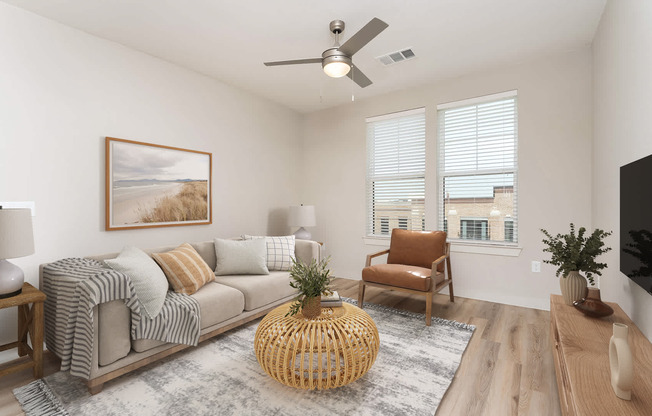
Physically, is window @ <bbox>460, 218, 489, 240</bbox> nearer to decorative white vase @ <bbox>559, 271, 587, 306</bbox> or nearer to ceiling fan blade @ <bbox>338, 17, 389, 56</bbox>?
decorative white vase @ <bbox>559, 271, 587, 306</bbox>

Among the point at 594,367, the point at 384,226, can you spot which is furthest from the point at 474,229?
the point at 594,367

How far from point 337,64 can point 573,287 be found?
241cm

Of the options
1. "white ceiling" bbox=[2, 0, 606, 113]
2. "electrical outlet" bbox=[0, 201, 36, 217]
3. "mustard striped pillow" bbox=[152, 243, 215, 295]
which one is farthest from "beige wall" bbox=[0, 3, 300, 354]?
"mustard striped pillow" bbox=[152, 243, 215, 295]

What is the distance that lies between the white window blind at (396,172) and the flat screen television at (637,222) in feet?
7.43

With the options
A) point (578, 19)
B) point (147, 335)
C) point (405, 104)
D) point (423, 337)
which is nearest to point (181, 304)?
point (147, 335)

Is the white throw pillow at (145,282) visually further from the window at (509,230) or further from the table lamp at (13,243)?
the window at (509,230)

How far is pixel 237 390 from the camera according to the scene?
6.32 ft

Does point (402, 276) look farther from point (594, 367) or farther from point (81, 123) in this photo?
point (81, 123)

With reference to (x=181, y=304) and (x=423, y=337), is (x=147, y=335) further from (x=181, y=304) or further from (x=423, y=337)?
(x=423, y=337)

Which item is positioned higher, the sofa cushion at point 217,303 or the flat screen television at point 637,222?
the flat screen television at point 637,222

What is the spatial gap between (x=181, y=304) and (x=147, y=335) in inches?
11.8

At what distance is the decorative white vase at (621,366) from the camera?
1143 mm

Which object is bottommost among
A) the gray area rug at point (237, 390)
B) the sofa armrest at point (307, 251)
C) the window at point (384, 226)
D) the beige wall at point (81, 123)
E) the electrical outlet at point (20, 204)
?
the gray area rug at point (237, 390)

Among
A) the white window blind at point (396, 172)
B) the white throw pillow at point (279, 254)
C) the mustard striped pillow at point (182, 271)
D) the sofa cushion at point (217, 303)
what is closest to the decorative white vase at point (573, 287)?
the white window blind at point (396, 172)
